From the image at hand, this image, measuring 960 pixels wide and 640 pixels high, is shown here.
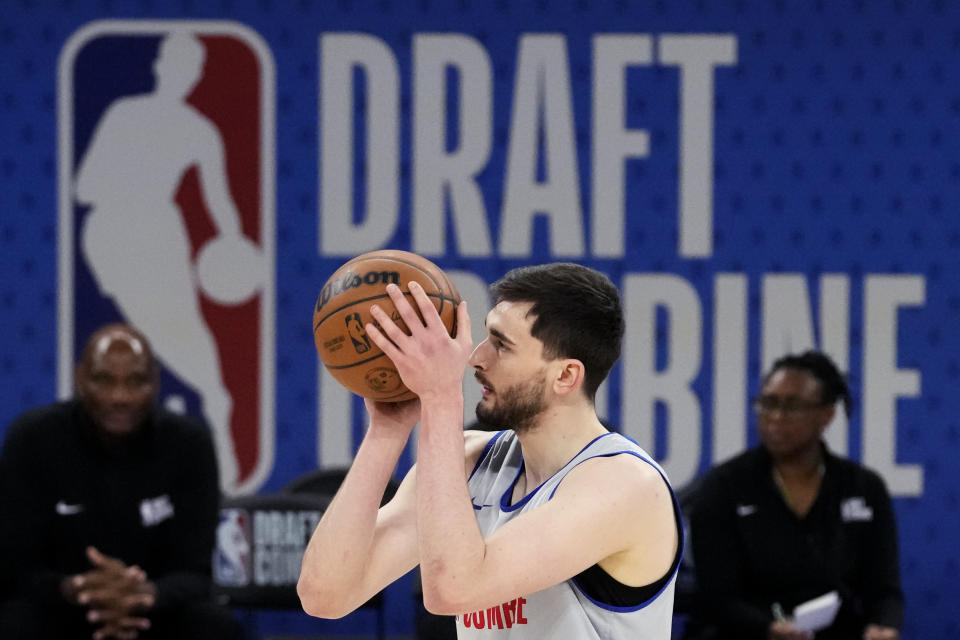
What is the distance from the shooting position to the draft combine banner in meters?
6.02

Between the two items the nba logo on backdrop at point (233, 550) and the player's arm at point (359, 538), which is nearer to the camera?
the player's arm at point (359, 538)

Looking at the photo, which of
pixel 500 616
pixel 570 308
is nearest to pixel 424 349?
pixel 570 308

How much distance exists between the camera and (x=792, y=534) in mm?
4676

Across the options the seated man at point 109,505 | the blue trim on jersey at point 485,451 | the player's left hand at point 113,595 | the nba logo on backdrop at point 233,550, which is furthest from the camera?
the nba logo on backdrop at point 233,550

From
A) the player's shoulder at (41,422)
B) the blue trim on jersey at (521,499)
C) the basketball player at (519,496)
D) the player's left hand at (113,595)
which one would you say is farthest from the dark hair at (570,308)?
the player's shoulder at (41,422)

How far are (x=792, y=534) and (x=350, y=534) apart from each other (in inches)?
105

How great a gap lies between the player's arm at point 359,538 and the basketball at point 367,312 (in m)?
A: 0.07

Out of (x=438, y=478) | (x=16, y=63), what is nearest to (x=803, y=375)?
(x=438, y=478)

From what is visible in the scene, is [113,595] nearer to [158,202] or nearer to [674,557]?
[158,202]

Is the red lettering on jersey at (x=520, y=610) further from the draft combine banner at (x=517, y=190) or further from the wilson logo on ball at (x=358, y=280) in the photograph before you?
the draft combine banner at (x=517, y=190)

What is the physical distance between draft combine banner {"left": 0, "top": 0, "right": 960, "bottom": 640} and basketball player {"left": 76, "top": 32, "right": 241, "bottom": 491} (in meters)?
0.01

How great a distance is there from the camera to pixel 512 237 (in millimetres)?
6020

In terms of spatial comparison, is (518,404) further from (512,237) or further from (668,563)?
(512,237)

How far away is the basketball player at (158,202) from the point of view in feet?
19.8
